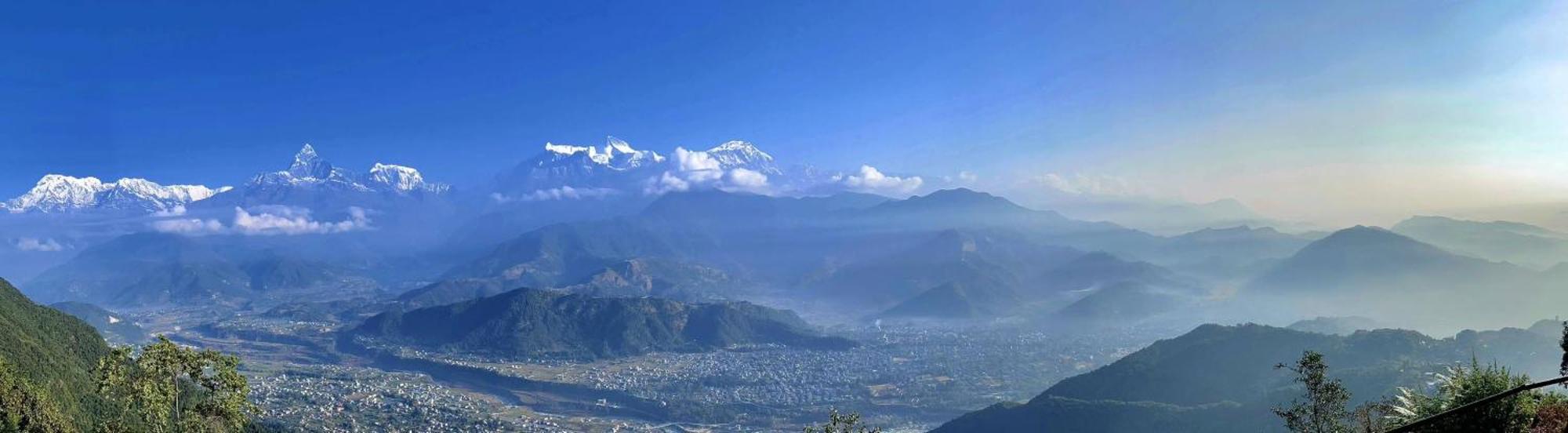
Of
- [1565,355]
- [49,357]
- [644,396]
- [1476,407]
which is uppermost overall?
[49,357]

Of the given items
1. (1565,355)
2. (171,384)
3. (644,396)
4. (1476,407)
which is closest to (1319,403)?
(1476,407)

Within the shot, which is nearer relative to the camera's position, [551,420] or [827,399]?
[551,420]

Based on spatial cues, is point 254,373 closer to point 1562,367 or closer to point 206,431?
point 206,431

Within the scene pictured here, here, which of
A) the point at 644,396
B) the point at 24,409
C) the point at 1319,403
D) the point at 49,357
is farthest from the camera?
the point at 644,396

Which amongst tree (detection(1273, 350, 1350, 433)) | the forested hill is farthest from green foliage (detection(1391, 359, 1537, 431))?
the forested hill

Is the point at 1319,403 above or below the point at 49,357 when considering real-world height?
below

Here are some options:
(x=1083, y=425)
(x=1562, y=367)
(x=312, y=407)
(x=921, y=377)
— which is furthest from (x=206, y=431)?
(x=921, y=377)

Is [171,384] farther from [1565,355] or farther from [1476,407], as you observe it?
[1565,355]
